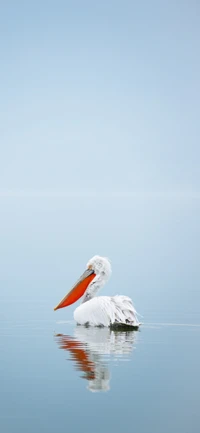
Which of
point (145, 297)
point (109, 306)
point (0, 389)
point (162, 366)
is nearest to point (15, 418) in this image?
point (0, 389)

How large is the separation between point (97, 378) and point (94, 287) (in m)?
3.23

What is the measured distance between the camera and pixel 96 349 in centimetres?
758

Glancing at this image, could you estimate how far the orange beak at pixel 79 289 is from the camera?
32.7 ft

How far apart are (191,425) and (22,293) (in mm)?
5744

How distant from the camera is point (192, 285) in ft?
40.7

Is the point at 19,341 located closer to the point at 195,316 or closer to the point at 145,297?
the point at 195,316

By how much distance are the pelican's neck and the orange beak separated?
20 centimetres

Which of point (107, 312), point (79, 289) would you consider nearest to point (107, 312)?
point (107, 312)

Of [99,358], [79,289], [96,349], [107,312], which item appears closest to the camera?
[99,358]

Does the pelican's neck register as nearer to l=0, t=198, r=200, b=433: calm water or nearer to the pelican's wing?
l=0, t=198, r=200, b=433: calm water

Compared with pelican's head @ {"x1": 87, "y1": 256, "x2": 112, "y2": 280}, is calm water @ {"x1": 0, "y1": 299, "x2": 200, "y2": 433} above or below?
below

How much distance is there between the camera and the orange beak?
32.7 feet

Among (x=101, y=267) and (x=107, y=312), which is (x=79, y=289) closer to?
(x=101, y=267)

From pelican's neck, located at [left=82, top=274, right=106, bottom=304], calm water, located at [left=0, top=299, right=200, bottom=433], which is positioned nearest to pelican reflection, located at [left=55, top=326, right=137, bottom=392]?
calm water, located at [left=0, top=299, right=200, bottom=433]
